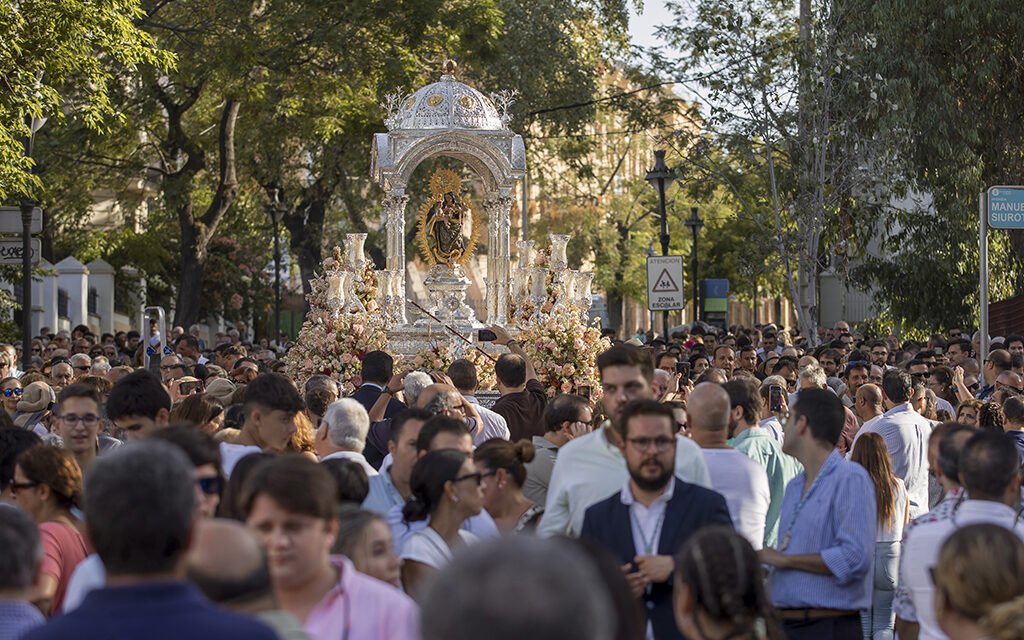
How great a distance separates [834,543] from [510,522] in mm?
1430

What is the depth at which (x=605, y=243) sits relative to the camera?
6103 centimetres

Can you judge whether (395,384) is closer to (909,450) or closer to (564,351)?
(909,450)

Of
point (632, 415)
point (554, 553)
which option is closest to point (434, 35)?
point (632, 415)

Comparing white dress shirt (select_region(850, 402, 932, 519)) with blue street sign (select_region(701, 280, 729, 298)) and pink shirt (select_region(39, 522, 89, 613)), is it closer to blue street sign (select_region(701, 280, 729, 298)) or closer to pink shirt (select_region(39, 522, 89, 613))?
pink shirt (select_region(39, 522, 89, 613))

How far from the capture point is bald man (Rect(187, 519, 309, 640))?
4.64 m

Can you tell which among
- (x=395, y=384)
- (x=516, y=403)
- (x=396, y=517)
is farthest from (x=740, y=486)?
(x=395, y=384)

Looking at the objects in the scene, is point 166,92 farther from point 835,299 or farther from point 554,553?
point 554,553

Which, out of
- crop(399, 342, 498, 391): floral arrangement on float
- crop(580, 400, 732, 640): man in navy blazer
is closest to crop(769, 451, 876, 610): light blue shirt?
crop(580, 400, 732, 640): man in navy blazer

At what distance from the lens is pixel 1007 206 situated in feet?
58.3

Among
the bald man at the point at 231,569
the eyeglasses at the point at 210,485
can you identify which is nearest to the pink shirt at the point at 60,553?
the eyeglasses at the point at 210,485

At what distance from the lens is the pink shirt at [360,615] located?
17.3ft

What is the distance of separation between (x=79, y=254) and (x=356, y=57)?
1630cm

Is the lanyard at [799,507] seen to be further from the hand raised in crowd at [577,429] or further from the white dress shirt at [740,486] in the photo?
the hand raised in crowd at [577,429]

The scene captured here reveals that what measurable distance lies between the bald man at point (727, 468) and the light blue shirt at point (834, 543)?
0.62 ft
